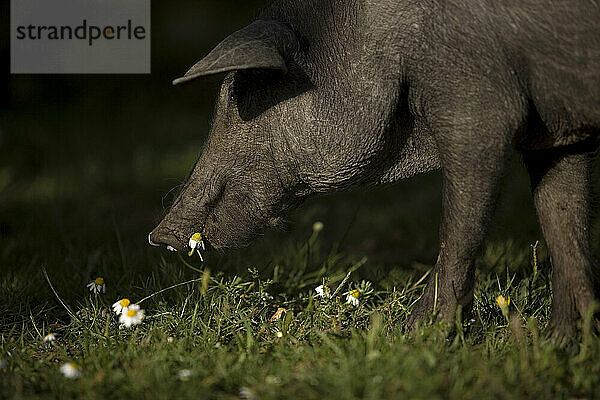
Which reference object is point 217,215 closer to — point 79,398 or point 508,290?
point 79,398

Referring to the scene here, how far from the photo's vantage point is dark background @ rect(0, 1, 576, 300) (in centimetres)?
492

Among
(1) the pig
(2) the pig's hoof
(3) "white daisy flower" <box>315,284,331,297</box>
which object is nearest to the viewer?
(1) the pig

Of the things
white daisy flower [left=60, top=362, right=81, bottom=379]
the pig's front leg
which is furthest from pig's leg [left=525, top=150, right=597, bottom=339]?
white daisy flower [left=60, top=362, right=81, bottom=379]

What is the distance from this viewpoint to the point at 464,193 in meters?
3.09

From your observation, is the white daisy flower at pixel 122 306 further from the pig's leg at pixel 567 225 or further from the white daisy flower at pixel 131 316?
the pig's leg at pixel 567 225

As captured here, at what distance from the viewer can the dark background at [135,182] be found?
4918 millimetres

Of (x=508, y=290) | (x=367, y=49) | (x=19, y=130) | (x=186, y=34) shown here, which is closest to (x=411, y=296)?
(x=508, y=290)

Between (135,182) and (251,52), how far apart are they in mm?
3979

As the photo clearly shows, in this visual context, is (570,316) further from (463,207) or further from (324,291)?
(324,291)

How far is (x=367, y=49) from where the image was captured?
10.1ft

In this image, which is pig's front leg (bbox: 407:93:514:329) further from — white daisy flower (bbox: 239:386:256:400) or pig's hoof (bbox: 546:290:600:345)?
white daisy flower (bbox: 239:386:256:400)

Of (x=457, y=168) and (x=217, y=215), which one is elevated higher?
(x=457, y=168)

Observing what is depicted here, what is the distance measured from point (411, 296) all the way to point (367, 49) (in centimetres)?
124

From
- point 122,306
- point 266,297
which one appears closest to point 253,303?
point 266,297
